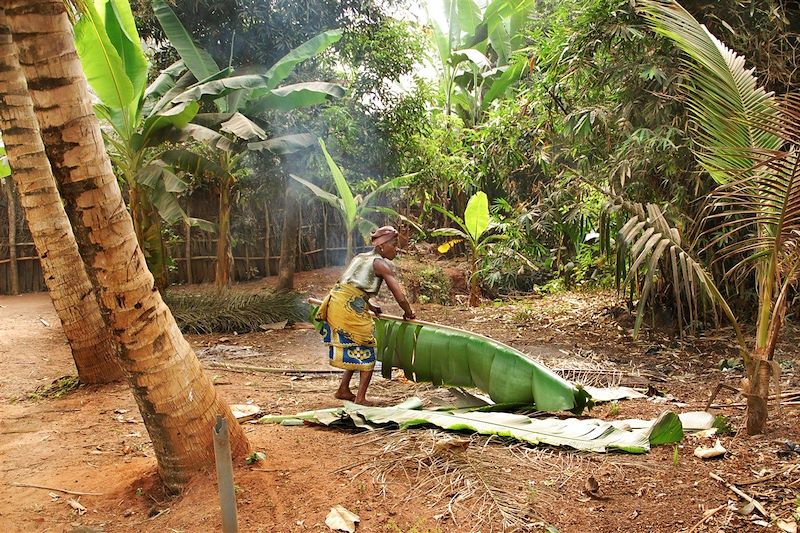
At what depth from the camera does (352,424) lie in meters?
4.12

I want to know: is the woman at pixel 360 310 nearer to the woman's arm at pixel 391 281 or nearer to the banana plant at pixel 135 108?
the woman's arm at pixel 391 281

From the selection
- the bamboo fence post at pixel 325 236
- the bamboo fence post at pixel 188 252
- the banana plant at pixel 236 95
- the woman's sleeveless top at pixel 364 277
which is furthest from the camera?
the bamboo fence post at pixel 325 236

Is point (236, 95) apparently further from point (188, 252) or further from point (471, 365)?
point (471, 365)

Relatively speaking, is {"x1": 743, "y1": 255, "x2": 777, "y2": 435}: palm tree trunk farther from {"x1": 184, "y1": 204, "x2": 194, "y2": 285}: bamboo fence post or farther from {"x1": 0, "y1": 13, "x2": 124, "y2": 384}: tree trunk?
{"x1": 184, "y1": 204, "x2": 194, "y2": 285}: bamboo fence post

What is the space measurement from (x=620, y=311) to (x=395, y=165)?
4.63 meters

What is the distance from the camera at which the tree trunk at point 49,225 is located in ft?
15.2

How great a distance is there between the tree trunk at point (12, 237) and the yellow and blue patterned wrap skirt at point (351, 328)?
975 centimetres

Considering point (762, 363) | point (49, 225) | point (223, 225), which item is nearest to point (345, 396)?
point (49, 225)

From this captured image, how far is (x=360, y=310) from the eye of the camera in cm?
495

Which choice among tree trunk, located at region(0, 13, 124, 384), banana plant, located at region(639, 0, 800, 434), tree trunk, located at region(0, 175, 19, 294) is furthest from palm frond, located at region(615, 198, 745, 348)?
tree trunk, located at region(0, 175, 19, 294)

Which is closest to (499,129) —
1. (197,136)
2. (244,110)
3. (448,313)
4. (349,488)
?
(448,313)

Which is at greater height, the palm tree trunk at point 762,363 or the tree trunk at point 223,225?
the tree trunk at point 223,225

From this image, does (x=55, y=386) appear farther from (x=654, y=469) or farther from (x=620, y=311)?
(x=620, y=311)

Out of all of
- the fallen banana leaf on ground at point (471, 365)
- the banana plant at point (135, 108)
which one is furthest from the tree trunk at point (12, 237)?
the fallen banana leaf on ground at point (471, 365)
